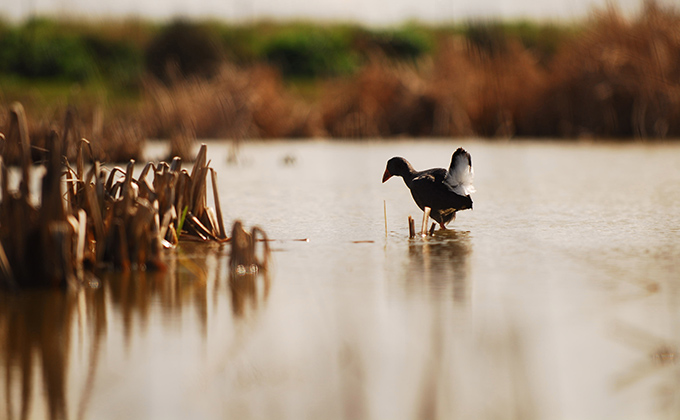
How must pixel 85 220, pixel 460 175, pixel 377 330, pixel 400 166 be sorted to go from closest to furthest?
pixel 377 330
pixel 85 220
pixel 460 175
pixel 400 166

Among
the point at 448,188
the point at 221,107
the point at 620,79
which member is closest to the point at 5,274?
the point at 448,188

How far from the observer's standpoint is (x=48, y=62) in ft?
85.3

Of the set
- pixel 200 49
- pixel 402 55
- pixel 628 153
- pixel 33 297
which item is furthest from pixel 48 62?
pixel 33 297

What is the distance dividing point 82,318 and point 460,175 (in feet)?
7.46

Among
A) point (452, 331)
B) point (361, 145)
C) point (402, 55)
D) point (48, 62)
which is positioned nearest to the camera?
point (452, 331)

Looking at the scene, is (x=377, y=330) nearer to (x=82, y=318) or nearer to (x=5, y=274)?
(x=82, y=318)

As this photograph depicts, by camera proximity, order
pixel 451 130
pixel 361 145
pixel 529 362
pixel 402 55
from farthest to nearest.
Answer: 1. pixel 402 55
2. pixel 451 130
3. pixel 361 145
4. pixel 529 362

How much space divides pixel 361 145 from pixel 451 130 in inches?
67.4

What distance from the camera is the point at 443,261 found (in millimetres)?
3762

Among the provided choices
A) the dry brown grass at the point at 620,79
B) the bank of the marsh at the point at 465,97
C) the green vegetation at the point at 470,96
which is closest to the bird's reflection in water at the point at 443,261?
the bank of the marsh at the point at 465,97

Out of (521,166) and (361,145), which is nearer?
(521,166)

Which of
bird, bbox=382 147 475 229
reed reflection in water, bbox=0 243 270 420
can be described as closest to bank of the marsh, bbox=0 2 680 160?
bird, bbox=382 147 475 229

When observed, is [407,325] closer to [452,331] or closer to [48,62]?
[452,331]

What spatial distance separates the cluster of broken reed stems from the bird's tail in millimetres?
1151
